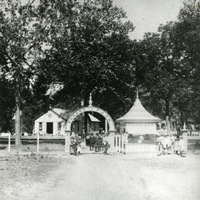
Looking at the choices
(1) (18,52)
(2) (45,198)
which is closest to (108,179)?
(2) (45,198)

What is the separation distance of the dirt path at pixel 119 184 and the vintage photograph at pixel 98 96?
0.11 feet

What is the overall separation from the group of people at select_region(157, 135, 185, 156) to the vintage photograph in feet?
0.23

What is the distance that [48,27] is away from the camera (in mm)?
35781

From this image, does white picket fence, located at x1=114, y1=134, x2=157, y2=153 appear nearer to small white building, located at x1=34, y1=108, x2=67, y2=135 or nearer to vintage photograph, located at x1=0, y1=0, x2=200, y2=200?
vintage photograph, located at x1=0, y1=0, x2=200, y2=200

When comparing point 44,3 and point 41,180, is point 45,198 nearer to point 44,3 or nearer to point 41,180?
point 41,180

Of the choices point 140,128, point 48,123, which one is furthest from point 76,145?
point 48,123

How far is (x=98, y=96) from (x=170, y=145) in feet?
63.3

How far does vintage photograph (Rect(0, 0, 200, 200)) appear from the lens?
13.6m

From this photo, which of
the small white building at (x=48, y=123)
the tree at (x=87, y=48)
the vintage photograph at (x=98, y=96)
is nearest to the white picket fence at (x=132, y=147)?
the vintage photograph at (x=98, y=96)

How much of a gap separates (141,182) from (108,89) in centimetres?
2936

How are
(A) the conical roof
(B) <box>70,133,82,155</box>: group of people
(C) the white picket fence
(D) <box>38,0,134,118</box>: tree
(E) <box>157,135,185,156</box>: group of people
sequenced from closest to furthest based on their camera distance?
(E) <box>157,135,185,156</box>: group of people → (B) <box>70,133,82,155</box>: group of people → (C) the white picket fence → (A) the conical roof → (D) <box>38,0,134,118</box>: tree

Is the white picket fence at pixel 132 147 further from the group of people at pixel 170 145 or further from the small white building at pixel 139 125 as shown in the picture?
the small white building at pixel 139 125

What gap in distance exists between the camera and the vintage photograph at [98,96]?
13.6 m

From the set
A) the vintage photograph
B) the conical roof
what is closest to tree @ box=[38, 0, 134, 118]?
the vintage photograph
